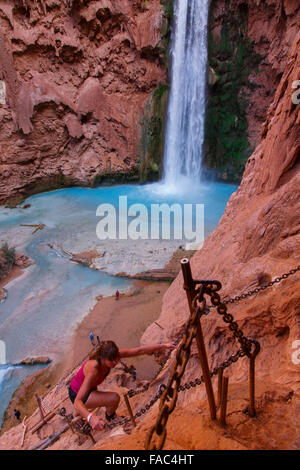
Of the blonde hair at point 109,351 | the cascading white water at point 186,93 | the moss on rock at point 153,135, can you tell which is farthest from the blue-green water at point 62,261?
the blonde hair at point 109,351

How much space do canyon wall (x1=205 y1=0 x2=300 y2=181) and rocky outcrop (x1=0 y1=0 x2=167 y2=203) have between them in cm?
317

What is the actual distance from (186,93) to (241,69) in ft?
10.4

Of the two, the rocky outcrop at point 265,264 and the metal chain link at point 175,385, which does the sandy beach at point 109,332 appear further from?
the metal chain link at point 175,385

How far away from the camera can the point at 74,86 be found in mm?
16734

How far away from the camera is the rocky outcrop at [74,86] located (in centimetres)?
1484

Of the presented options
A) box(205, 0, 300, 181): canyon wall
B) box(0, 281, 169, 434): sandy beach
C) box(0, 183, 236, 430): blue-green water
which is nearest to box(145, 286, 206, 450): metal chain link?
box(0, 281, 169, 434): sandy beach

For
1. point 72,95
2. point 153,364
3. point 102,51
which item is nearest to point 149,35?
point 102,51

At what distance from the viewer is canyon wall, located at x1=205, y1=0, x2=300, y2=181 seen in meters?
14.3

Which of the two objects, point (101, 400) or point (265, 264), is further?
point (265, 264)

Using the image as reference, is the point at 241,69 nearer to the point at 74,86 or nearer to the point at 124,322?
the point at 74,86

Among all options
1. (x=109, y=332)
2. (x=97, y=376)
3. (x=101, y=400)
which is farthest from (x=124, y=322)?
(x=97, y=376)

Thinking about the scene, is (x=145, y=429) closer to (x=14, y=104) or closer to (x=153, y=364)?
(x=153, y=364)

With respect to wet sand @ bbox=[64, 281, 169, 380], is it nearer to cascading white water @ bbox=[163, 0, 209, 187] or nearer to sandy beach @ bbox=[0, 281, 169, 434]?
sandy beach @ bbox=[0, 281, 169, 434]
